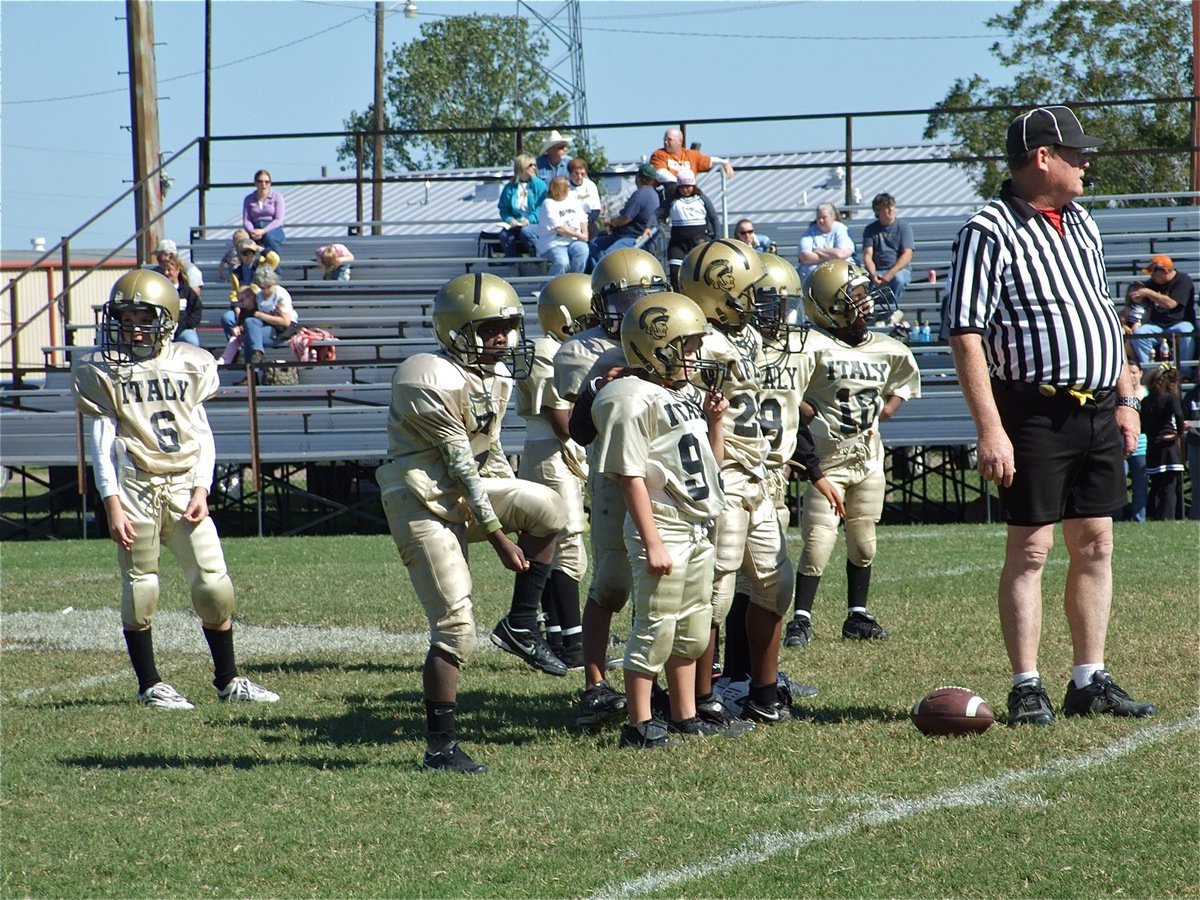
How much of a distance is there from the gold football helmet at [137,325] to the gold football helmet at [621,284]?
1.91 m

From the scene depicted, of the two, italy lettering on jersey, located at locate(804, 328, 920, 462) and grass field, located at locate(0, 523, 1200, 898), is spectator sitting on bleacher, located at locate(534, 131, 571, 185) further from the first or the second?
grass field, located at locate(0, 523, 1200, 898)

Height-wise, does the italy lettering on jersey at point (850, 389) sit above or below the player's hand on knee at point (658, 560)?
above

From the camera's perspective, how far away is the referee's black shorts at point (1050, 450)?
5535 millimetres

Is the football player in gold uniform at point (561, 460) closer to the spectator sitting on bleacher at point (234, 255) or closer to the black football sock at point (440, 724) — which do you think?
the black football sock at point (440, 724)

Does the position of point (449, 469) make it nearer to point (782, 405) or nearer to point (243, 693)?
point (782, 405)

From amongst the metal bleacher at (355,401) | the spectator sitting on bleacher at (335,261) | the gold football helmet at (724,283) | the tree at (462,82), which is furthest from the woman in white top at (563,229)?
the tree at (462,82)

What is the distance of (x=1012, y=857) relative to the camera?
4051 millimetres

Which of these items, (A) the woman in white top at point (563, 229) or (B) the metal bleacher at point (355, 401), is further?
(A) the woman in white top at point (563, 229)

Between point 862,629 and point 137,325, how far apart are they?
3.84 meters

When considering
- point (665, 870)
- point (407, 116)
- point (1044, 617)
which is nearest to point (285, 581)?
point (1044, 617)

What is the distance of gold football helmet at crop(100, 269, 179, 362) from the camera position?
655cm

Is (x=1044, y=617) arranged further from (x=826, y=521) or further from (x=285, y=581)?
(x=285, y=581)

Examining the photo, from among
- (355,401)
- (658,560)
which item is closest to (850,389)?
(658,560)

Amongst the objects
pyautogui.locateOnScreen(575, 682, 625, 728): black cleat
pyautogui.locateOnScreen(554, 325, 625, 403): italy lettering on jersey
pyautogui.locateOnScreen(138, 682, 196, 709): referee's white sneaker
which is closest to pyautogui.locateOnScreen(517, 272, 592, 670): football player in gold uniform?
pyautogui.locateOnScreen(554, 325, 625, 403): italy lettering on jersey
